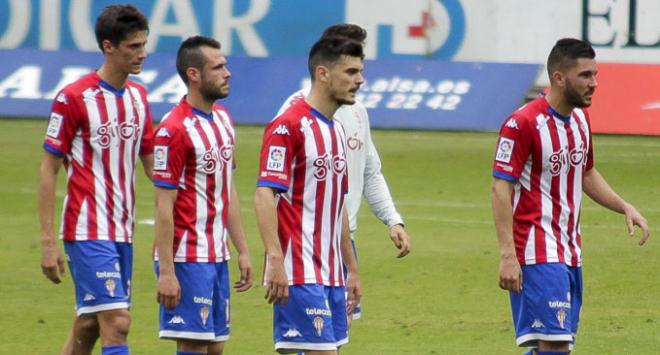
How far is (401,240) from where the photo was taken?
847 cm

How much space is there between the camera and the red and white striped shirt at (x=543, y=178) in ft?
26.6

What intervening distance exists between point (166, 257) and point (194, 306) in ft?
1.16

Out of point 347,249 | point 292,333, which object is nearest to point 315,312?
point 292,333

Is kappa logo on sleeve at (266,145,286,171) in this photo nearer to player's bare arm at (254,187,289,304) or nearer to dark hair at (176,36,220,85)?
player's bare arm at (254,187,289,304)

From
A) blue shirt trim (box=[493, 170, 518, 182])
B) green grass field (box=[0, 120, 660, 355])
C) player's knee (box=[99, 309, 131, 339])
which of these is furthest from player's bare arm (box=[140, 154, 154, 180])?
green grass field (box=[0, 120, 660, 355])

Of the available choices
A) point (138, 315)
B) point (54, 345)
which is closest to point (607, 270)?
point (138, 315)

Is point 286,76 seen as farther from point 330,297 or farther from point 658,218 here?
point 330,297

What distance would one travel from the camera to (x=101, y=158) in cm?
818

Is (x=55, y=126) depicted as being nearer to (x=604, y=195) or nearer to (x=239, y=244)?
(x=239, y=244)

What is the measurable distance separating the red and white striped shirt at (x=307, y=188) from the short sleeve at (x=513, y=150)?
0.97 meters

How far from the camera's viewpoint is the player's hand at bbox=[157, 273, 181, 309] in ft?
25.4

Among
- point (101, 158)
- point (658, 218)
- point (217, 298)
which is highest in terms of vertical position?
point (101, 158)

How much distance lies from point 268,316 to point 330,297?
3841mm

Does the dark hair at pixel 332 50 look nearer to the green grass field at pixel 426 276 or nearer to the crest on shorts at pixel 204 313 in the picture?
the crest on shorts at pixel 204 313
